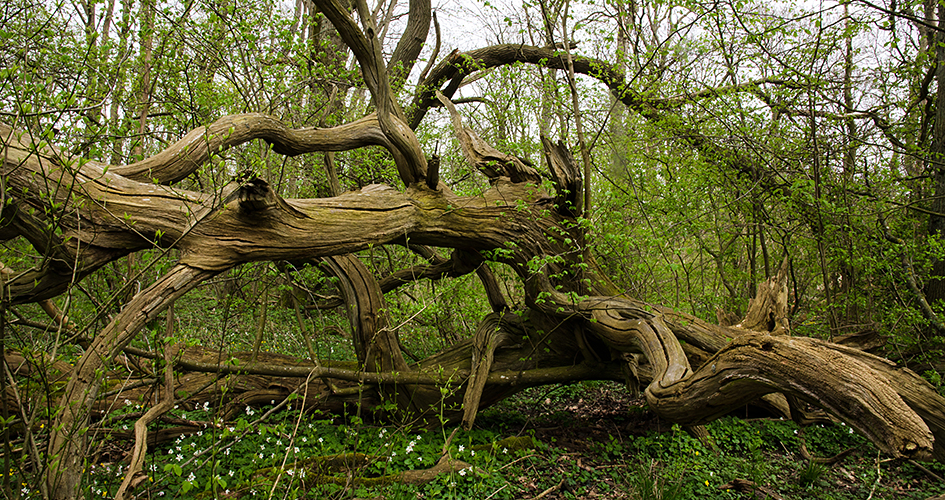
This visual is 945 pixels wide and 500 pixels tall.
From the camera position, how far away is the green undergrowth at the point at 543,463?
3389 mm

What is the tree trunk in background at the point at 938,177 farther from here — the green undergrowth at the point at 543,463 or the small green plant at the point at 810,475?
the small green plant at the point at 810,475

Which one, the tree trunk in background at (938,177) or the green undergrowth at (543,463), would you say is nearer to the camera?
the green undergrowth at (543,463)

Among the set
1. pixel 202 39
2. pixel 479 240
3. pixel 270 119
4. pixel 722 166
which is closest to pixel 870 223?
pixel 722 166

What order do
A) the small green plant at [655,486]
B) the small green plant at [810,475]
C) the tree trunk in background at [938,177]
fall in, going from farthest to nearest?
the tree trunk in background at [938,177] < the small green plant at [810,475] < the small green plant at [655,486]

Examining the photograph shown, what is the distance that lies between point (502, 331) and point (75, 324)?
364 centimetres

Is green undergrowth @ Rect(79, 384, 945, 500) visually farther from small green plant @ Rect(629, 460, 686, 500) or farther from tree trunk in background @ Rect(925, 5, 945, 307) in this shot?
tree trunk in background @ Rect(925, 5, 945, 307)

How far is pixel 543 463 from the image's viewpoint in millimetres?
4238

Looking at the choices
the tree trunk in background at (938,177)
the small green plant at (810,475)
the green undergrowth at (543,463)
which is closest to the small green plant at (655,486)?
the green undergrowth at (543,463)

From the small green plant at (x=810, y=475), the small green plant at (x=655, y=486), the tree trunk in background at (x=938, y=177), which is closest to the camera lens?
the small green plant at (x=655, y=486)

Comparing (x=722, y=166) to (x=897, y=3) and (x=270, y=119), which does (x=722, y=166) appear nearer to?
(x=897, y=3)

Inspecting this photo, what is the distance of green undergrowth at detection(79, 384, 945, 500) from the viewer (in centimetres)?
339

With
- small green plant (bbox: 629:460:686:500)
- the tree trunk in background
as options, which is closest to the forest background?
the tree trunk in background

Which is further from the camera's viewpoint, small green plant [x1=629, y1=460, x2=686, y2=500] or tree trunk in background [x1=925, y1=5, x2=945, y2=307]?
tree trunk in background [x1=925, y1=5, x2=945, y2=307]

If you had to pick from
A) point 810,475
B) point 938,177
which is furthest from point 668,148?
point 810,475
